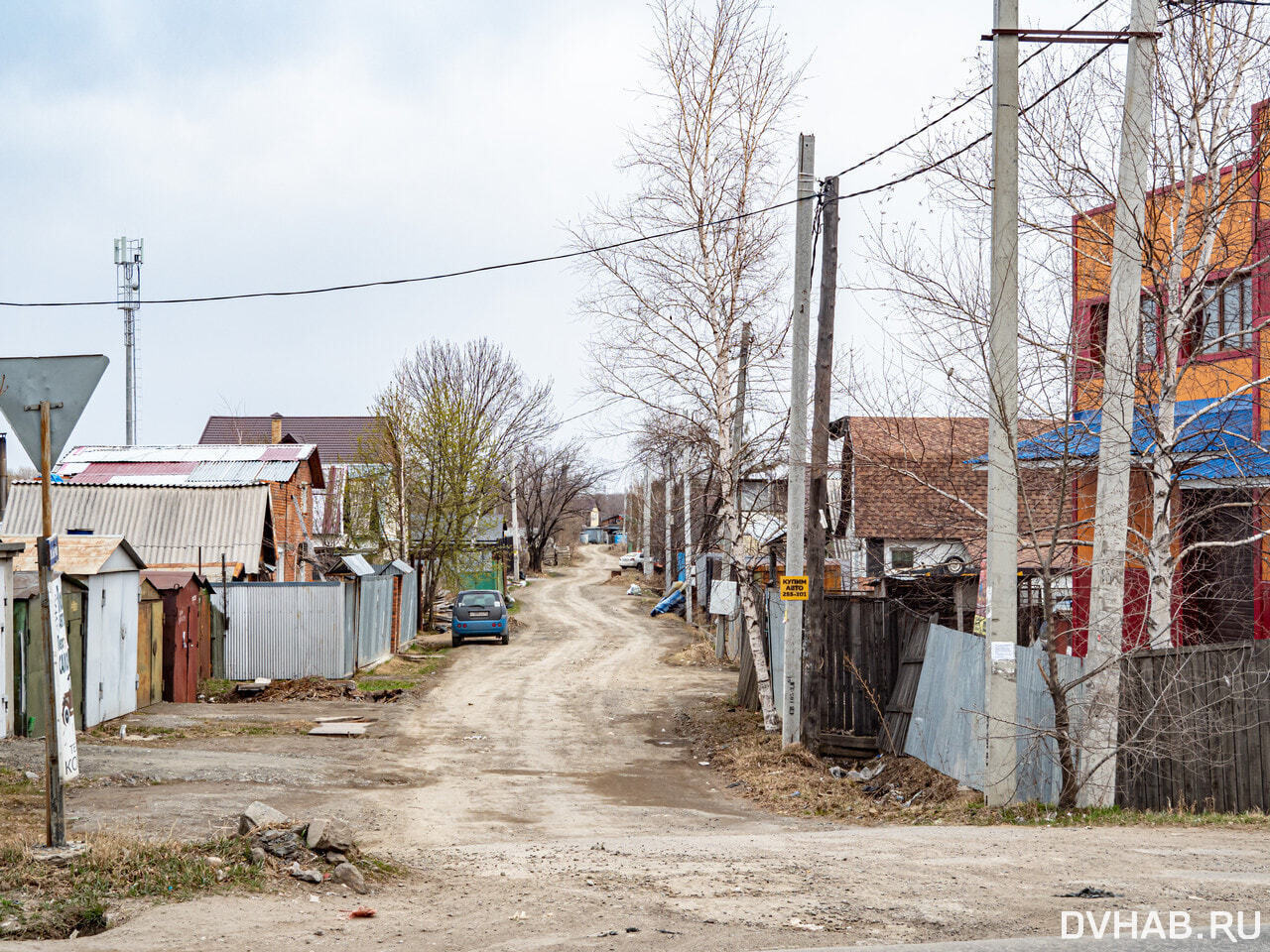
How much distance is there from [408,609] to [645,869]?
26.0 metres

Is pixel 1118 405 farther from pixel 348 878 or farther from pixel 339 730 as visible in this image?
pixel 339 730

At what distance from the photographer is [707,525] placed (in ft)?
102

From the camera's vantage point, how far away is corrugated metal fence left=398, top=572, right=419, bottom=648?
1236 inches

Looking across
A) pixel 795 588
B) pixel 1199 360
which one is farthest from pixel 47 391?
pixel 1199 360

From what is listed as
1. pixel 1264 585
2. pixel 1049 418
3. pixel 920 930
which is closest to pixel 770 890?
pixel 920 930

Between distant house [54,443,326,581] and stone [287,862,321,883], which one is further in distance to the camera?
distant house [54,443,326,581]

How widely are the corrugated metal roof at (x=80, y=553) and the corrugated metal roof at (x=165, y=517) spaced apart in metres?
9.65

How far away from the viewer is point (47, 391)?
24.1 ft

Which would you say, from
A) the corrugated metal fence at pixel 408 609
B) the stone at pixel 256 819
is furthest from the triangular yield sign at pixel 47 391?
the corrugated metal fence at pixel 408 609

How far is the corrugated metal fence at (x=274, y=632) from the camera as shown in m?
23.1

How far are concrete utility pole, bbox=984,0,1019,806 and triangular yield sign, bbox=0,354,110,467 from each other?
7.04 metres

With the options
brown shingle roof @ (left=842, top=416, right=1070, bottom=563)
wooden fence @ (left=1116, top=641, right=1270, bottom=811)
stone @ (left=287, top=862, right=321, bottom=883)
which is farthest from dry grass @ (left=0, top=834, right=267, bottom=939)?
wooden fence @ (left=1116, top=641, right=1270, bottom=811)

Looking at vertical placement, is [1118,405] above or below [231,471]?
above

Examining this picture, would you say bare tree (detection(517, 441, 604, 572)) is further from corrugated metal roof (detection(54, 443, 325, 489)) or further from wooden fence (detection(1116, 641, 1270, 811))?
wooden fence (detection(1116, 641, 1270, 811))
